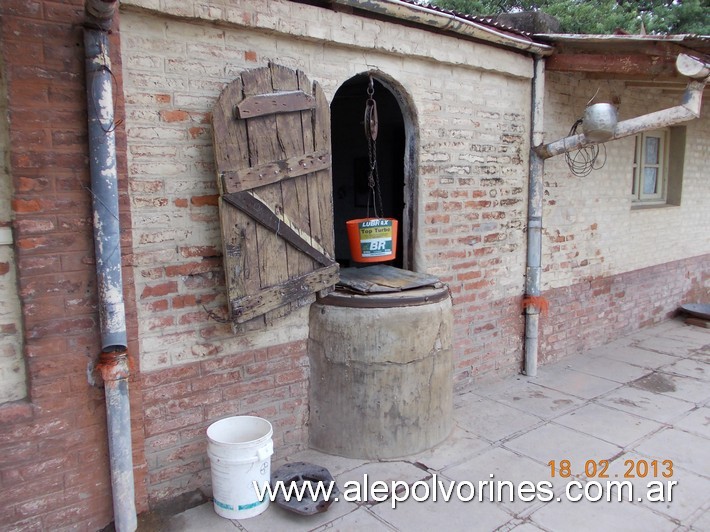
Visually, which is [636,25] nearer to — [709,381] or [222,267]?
[709,381]

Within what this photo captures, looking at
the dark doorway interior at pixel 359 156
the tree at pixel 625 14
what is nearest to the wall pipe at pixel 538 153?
the dark doorway interior at pixel 359 156

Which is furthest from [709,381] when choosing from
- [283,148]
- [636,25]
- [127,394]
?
[636,25]

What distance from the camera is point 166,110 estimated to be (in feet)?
9.77

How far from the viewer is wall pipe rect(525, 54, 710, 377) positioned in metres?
4.52

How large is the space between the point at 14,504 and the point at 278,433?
5.07ft

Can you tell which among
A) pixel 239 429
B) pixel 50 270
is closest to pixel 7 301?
pixel 50 270

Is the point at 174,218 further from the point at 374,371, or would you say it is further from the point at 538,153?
the point at 538,153

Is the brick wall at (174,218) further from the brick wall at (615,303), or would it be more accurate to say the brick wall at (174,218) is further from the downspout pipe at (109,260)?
the brick wall at (615,303)

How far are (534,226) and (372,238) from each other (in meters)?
2.21

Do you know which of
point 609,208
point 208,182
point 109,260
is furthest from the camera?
point 609,208

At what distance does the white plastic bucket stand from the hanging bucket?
1.38m

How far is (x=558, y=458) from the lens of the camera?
148 inches

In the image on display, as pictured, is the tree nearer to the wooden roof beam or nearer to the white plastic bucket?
the wooden roof beam

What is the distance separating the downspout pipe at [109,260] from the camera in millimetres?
2535
